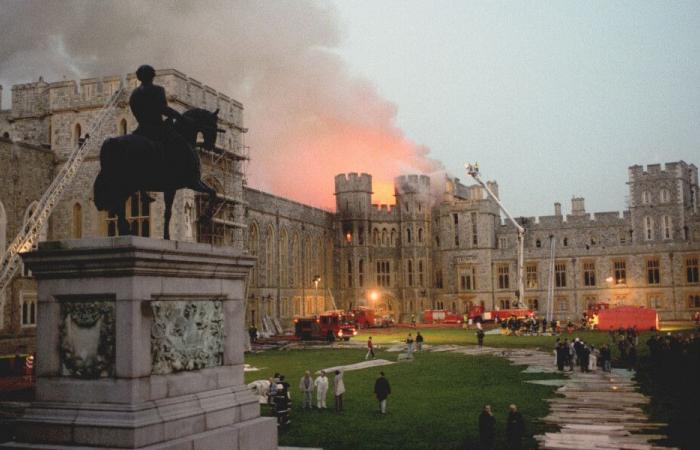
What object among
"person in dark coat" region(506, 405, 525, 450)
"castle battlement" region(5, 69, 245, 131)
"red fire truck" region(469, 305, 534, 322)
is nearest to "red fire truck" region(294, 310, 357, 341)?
"red fire truck" region(469, 305, 534, 322)

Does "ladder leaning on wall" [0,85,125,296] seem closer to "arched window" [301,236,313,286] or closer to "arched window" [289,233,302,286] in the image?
"arched window" [289,233,302,286]

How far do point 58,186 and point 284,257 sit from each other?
92.2 feet

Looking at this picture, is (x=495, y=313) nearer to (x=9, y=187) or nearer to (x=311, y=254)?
(x=311, y=254)

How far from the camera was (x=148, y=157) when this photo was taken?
35.1 feet

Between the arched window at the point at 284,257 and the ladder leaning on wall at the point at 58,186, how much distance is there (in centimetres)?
2536

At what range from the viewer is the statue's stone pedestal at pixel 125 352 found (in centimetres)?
934

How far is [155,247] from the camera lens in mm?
9695

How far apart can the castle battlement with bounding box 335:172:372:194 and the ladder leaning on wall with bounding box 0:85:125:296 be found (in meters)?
38.8

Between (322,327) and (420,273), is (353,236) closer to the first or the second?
(420,273)

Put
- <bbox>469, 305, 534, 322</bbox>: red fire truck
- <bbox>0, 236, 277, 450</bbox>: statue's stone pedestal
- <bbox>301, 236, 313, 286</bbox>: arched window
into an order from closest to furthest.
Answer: <bbox>0, 236, 277, 450</bbox>: statue's stone pedestal
<bbox>469, 305, 534, 322</bbox>: red fire truck
<bbox>301, 236, 313, 286</bbox>: arched window

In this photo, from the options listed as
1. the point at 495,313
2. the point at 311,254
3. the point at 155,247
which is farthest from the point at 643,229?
the point at 155,247

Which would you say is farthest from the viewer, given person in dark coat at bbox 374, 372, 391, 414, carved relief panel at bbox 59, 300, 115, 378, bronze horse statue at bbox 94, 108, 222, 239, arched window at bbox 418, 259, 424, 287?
arched window at bbox 418, 259, 424, 287

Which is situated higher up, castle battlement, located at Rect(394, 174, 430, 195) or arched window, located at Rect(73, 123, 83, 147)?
castle battlement, located at Rect(394, 174, 430, 195)

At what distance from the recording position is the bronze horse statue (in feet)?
34.8
